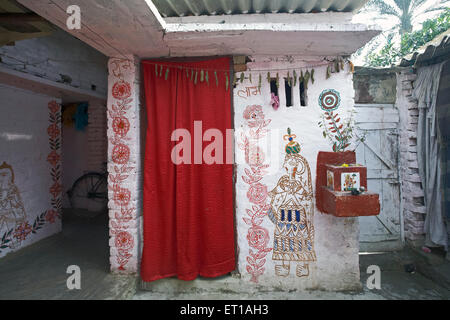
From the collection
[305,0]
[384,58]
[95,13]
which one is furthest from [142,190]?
[384,58]

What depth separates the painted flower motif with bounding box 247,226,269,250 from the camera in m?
2.88

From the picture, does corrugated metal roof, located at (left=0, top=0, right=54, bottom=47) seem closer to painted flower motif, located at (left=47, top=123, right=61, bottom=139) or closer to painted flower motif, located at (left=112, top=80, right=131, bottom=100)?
painted flower motif, located at (left=112, top=80, right=131, bottom=100)

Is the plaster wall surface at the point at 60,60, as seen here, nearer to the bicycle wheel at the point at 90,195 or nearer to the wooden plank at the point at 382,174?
the bicycle wheel at the point at 90,195

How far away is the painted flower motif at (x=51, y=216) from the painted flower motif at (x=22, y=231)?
35cm

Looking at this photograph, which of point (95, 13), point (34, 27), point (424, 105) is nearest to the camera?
point (95, 13)

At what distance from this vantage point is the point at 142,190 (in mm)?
2988

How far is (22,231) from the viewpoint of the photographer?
146 inches

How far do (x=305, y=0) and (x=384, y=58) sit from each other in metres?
3.40

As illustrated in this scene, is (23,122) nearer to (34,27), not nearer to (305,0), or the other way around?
(34,27)

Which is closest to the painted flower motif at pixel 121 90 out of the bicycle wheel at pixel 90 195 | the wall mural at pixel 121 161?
the wall mural at pixel 121 161

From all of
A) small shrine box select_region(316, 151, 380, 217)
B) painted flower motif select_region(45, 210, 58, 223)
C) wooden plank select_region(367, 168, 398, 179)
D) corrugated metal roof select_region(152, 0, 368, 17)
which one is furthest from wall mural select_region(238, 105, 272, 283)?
painted flower motif select_region(45, 210, 58, 223)

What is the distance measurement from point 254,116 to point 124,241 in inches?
89.7

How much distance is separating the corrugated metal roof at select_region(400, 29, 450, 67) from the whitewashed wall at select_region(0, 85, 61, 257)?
6.31m

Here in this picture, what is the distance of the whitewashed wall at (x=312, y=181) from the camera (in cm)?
286
